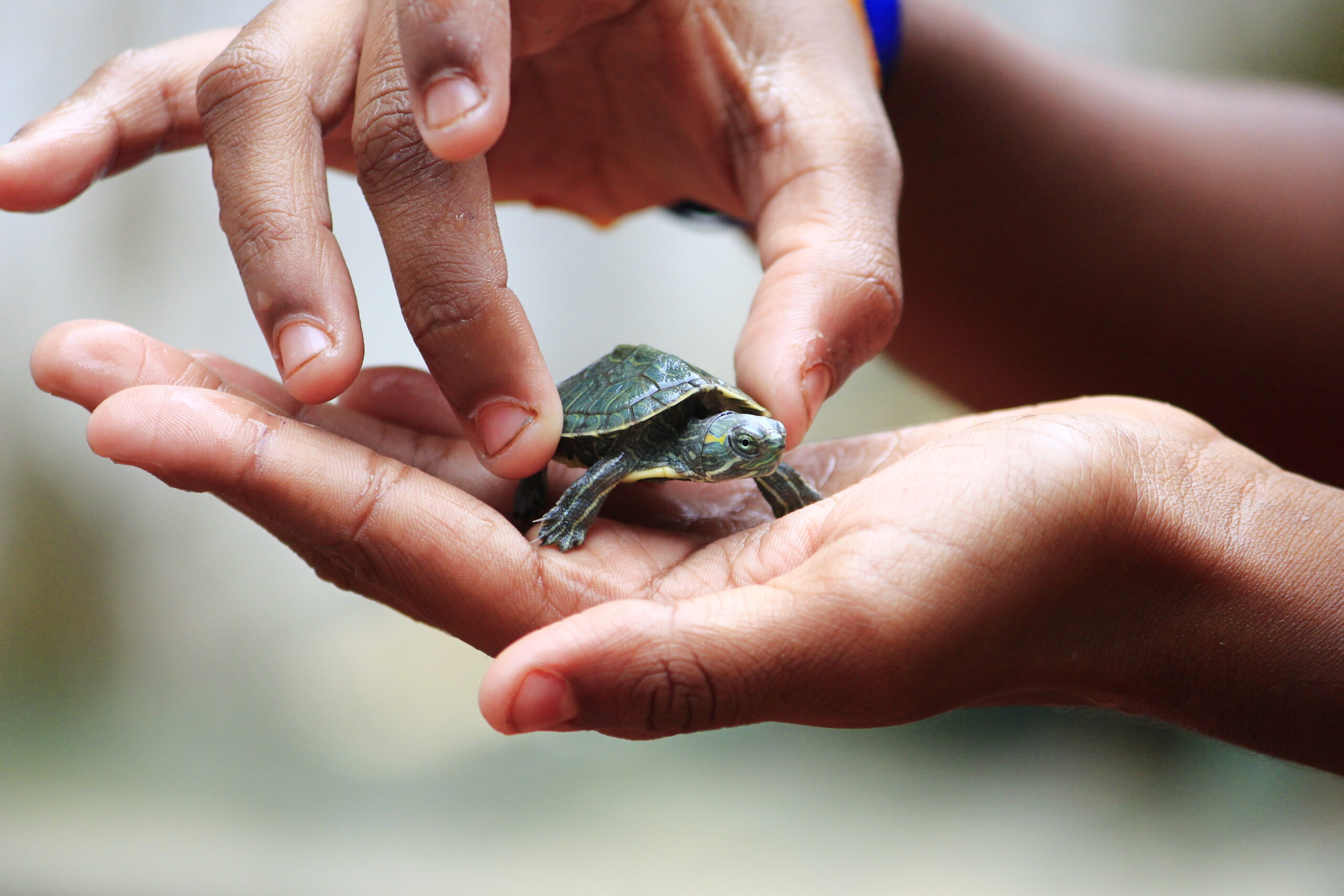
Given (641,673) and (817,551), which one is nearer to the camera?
(641,673)

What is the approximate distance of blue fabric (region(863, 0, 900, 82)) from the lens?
3438 millimetres

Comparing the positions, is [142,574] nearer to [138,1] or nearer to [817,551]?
[138,1]

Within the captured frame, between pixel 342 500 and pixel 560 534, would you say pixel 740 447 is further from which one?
pixel 342 500

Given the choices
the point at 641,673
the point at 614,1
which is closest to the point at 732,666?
the point at 641,673

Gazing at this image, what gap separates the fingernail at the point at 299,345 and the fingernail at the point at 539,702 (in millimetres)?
1029

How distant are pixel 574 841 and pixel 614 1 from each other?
4359 millimetres

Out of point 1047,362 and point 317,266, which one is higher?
point 1047,362

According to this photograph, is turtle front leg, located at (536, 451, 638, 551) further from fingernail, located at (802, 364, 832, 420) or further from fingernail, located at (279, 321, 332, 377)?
fingernail, located at (279, 321, 332, 377)

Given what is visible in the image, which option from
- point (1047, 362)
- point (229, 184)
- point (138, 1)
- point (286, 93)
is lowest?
point (229, 184)

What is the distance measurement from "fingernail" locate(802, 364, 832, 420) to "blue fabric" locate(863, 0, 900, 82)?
178 centimetres

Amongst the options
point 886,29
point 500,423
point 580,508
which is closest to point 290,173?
point 500,423

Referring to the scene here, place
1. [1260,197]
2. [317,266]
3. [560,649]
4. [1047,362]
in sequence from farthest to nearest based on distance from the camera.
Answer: [1047,362] < [1260,197] < [317,266] < [560,649]

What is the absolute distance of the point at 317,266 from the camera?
2.12 m

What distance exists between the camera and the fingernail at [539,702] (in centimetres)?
149
